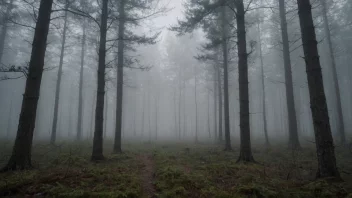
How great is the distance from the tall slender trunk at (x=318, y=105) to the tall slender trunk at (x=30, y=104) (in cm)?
970

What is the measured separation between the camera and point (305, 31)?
6.20 metres

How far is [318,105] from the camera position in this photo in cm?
575

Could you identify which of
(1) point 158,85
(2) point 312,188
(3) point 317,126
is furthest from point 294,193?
(1) point 158,85

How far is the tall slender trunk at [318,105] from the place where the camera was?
545cm

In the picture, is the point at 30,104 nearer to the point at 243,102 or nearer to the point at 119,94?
the point at 119,94

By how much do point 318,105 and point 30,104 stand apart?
995 centimetres

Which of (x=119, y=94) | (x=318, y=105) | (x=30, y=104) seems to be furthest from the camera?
(x=119, y=94)

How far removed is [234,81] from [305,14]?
2641 centimetres

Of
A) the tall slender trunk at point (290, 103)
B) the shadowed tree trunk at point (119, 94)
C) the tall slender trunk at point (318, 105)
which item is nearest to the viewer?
the tall slender trunk at point (318, 105)

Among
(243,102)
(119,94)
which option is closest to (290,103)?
(243,102)

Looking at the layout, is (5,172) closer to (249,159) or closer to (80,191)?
(80,191)

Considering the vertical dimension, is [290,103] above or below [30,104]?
above

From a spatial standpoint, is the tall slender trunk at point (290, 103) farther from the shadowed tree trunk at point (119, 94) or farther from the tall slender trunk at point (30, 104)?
the tall slender trunk at point (30, 104)

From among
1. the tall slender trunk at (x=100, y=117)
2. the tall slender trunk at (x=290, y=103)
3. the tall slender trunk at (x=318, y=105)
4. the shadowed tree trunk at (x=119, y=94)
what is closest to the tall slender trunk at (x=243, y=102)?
the tall slender trunk at (x=318, y=105)
